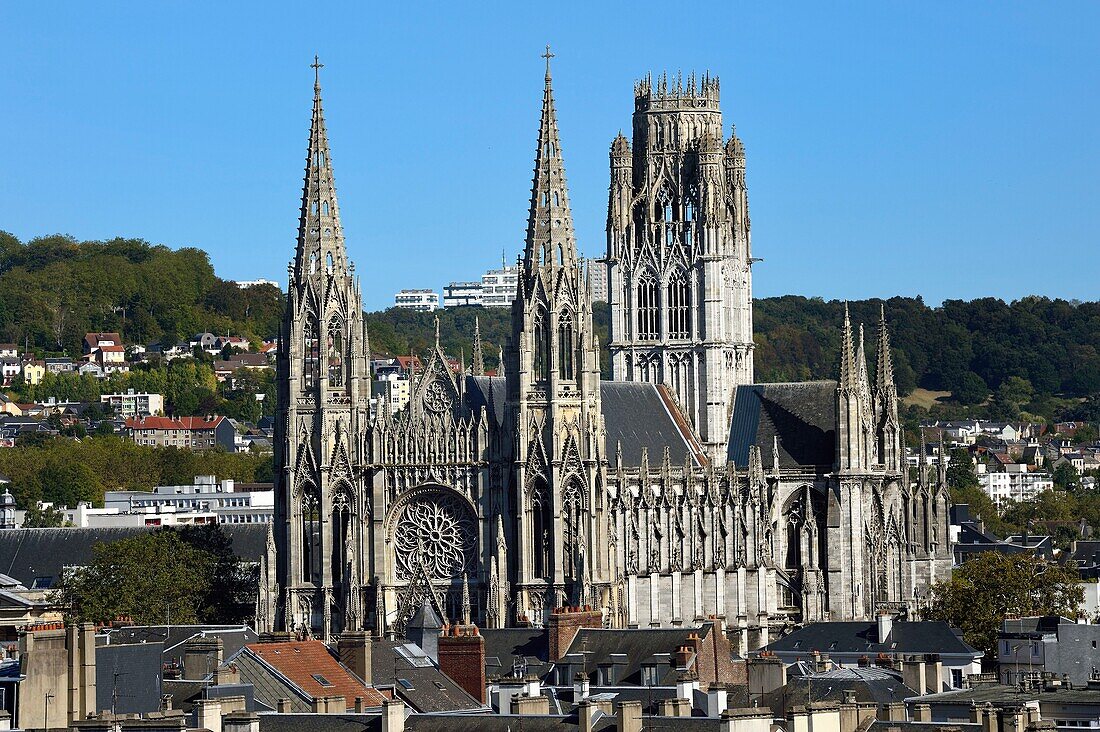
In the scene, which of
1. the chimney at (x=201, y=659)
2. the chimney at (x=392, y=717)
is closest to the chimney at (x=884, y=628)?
the chimney at (x=201, y=659)

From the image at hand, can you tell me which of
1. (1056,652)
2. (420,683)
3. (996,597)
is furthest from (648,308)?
(420,683)

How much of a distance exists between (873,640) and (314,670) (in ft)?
113

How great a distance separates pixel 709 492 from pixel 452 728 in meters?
66.2

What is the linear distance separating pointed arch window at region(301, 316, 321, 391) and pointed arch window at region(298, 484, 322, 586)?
3.93 m

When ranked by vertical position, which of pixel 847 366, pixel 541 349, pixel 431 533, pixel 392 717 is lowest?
pixel 392 717

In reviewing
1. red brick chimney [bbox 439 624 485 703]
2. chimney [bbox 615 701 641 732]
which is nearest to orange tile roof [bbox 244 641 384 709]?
red brick chimney [bbox 439 624 485 703]

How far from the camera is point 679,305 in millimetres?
144625

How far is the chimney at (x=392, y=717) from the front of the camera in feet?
228

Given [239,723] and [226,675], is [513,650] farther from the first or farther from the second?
[239,723]

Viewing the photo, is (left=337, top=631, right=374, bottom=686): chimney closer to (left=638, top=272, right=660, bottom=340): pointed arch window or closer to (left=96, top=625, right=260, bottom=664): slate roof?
(left=96, top=625, right=260, bottom=664): slate roof

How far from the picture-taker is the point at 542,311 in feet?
419

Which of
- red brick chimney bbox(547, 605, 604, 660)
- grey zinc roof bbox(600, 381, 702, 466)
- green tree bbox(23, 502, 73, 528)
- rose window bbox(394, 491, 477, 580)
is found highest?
grey zinc roof bbox(600, 381, 702, 466)

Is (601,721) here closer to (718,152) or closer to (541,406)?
(541,406)

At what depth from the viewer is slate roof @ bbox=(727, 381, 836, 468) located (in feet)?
460
